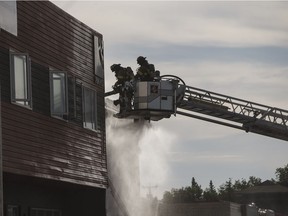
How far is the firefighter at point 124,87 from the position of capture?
101 ft

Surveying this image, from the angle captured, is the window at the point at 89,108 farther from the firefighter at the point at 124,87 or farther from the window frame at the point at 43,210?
the window frame at the point at 43,210

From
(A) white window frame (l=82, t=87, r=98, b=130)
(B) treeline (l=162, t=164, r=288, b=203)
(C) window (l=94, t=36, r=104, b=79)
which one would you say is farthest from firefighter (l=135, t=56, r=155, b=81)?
(B) treeline (l=162, t=164, r=288, b=203)

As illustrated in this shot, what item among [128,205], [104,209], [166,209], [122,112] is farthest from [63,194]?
[166,209]

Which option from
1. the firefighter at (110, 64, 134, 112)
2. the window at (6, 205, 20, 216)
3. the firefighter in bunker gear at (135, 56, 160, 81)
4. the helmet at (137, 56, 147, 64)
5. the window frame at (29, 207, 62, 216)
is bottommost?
the window at (6, 205, 20, 216)

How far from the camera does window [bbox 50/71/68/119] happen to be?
2553 centimetres

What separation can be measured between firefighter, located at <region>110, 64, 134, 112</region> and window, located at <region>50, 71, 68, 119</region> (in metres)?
4.94

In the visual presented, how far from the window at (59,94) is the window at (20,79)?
5.78ft

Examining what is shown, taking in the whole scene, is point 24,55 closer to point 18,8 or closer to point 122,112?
point 18,8

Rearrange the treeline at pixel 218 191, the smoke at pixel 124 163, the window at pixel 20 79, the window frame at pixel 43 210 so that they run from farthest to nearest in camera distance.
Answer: the treeline at pixel 218 191 → the smoke at pixel 124 163 → the window frame at pixel 43 210 → the window at pixel 20 79

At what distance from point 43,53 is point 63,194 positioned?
5.58m

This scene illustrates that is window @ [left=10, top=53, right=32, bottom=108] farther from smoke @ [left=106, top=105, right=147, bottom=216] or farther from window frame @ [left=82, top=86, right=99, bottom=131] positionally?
smoke @ [left=106, top=105, right=147, bottom=216]

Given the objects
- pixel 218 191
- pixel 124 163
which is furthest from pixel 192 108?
pixel 218 191

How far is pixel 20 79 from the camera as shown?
23.4 m

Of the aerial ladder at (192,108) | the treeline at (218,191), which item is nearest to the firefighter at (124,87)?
the aerial ladder at (192,108)
